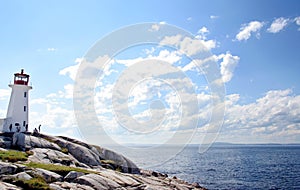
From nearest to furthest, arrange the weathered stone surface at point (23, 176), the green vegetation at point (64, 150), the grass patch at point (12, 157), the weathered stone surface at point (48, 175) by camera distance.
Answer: the weathered stone surface at point (23, 176)
the weathered stone surface at point (48, 175)
the grass patch at point (12, 157)
the green vegetation at point (64, 150)

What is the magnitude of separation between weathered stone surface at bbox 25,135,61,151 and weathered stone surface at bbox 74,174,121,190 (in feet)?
45.6

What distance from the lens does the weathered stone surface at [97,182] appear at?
28.1 meters

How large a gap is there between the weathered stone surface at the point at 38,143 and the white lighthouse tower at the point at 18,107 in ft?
22.6

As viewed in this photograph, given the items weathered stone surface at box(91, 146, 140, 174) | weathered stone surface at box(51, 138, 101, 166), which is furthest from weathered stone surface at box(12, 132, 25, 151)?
weathered stone surface at box(91, 146, 140, 174)

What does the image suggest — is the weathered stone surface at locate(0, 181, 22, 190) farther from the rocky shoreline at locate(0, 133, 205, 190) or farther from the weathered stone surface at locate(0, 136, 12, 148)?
the weathered stone surface at locate(0, 136, 12, 148)

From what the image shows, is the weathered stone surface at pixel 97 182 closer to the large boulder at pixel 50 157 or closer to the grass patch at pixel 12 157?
the grass patch at pixel 12 157

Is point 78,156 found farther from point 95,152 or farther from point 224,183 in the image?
point 224,183

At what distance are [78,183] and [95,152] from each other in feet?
62.0

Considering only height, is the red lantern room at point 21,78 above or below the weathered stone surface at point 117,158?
above

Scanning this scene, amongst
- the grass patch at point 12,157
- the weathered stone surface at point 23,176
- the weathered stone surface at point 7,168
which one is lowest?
the weathered stone surface at point 23,176

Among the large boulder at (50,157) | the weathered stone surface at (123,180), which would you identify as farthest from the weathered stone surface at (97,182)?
the large boulder at (50,157)

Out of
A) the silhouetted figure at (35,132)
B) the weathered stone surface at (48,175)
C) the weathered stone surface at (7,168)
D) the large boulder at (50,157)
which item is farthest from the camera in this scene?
the silhouetted figure at (35,132)

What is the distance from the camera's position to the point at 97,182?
1136 inches

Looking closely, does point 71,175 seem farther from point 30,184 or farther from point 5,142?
point 5,142
